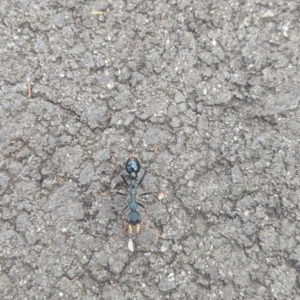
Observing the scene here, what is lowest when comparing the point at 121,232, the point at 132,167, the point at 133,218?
the point at 121,232

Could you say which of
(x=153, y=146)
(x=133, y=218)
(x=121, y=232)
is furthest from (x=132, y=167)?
(x=121, y=232)

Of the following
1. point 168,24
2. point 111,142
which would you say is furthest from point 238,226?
point 168,24

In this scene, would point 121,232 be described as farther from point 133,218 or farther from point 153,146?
point 153,146

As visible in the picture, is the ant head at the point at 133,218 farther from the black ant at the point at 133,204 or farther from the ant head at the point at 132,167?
the ant head at the point at 132,167

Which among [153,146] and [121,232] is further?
[153,146]

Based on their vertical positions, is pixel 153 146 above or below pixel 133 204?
above

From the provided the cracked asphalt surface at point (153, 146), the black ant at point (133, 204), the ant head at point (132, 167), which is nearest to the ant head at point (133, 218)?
the black ant at point (133, 204)

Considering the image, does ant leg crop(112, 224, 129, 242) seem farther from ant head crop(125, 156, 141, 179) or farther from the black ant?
ant head crop(125, 156, 141, 179)

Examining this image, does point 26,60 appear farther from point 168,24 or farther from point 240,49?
point 240,49

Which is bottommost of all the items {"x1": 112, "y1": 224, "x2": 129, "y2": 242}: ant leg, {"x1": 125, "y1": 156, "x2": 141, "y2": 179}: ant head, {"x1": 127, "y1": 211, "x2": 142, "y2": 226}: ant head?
{"x1": 112, "y1": 224, "x2": 129, "y2": 242}: ant leg

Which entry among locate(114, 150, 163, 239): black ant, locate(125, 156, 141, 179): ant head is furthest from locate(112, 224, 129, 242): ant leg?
locate(125, 156, 141, 179): ant head
